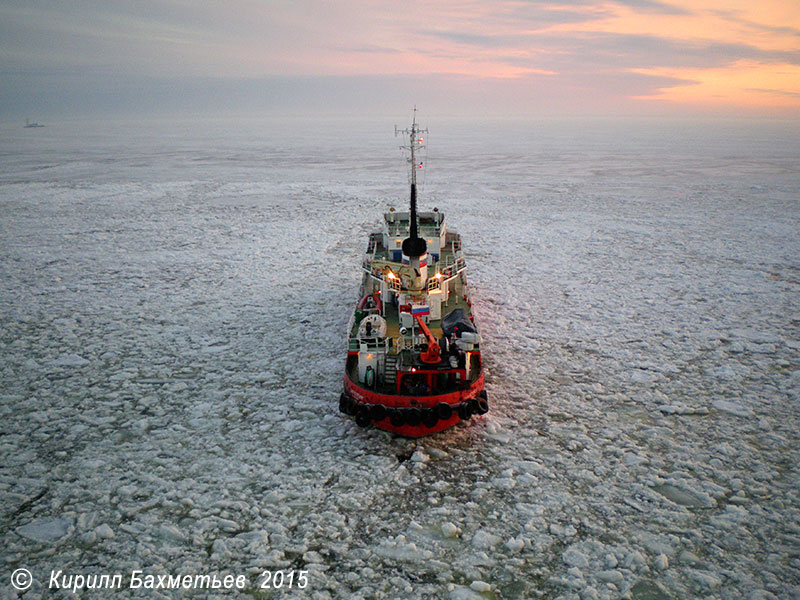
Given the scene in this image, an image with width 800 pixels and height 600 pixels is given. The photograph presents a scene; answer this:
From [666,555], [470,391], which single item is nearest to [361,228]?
[470,391]

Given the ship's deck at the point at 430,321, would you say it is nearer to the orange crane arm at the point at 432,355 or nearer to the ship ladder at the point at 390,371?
the ship ladder at the point at 390,371

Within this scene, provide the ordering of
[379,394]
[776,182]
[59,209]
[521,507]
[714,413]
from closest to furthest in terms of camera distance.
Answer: [521,507] < [379,394] < [714,413] < [59,209] < [776,182]

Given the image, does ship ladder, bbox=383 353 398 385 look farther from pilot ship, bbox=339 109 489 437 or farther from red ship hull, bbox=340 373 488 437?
red ship hull, bbox=340 373 488 437

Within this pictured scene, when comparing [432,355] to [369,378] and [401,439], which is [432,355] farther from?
[401,439]

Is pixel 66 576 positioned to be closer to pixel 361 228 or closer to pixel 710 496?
pixel 710 496

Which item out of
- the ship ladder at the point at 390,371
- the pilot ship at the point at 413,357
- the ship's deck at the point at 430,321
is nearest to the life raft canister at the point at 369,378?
the pilot ship at the point at 413,357
